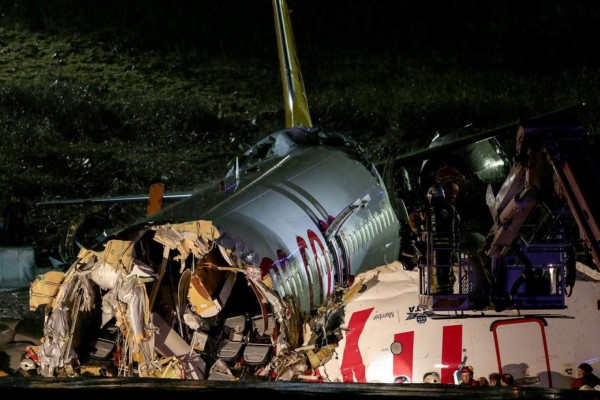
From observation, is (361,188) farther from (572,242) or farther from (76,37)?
(76,37)

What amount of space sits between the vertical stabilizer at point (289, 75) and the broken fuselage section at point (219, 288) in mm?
8376

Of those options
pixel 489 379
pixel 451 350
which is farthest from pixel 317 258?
pixel 489 379

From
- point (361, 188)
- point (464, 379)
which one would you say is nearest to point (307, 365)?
point (464, 379)

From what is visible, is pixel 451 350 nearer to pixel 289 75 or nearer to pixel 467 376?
pixel 467 376

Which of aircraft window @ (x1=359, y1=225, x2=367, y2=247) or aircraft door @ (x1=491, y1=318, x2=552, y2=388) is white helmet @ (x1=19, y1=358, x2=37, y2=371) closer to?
aircraft window @ (x1=359, y1=225, x2=367, y2=247)

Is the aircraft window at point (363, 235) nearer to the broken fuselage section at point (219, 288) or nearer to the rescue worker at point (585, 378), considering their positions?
the broken fuselage section at point (219, 288)

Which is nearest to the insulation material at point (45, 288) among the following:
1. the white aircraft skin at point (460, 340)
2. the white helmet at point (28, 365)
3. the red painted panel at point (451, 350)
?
the white helmet at point (28, 365)

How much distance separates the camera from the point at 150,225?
13445mm

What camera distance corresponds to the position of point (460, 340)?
1385 centimetres

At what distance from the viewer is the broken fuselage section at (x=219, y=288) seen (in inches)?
525

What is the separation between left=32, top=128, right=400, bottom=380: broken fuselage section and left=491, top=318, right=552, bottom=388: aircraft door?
269 cm

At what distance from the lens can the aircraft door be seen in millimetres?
13195

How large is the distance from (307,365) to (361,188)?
5.63m

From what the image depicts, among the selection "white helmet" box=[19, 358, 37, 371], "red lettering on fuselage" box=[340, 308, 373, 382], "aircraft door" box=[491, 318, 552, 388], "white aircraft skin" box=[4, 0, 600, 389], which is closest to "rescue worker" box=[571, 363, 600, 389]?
"white aircraft skin" box=[4, 0, 600, 389]
